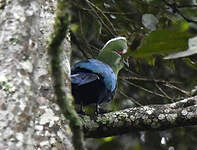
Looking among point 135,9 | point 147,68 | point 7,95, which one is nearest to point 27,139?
point 7,95

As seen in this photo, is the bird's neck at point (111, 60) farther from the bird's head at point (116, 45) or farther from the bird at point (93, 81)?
the bird at point (93, 81)

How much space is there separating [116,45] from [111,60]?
0.49 ft

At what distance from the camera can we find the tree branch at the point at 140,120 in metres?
2.37

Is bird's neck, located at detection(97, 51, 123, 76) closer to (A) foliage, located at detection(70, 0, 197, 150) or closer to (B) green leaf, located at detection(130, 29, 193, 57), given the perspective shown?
(A) foliage, located at detection(70, 0, 197, 150)

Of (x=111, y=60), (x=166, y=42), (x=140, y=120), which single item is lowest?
(x=140, y=120)

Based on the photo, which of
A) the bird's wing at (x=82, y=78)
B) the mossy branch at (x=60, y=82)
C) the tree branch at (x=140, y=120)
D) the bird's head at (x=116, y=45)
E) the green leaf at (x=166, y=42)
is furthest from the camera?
the bird's head at (x=116, y=45)

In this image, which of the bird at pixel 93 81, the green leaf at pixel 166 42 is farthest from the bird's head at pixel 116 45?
the green leaf at pixel 166 42

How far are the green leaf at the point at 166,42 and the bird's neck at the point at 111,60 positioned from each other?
2180 mm

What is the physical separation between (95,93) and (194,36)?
6.18 ft

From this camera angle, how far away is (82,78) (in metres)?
2.67

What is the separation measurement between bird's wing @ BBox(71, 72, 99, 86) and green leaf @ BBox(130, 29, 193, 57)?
161 centimetres

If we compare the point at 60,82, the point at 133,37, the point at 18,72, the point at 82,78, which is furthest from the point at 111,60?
the point at 60,82

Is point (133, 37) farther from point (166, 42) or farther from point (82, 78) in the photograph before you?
point (166, 42)

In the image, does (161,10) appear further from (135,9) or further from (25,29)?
(25,29)
